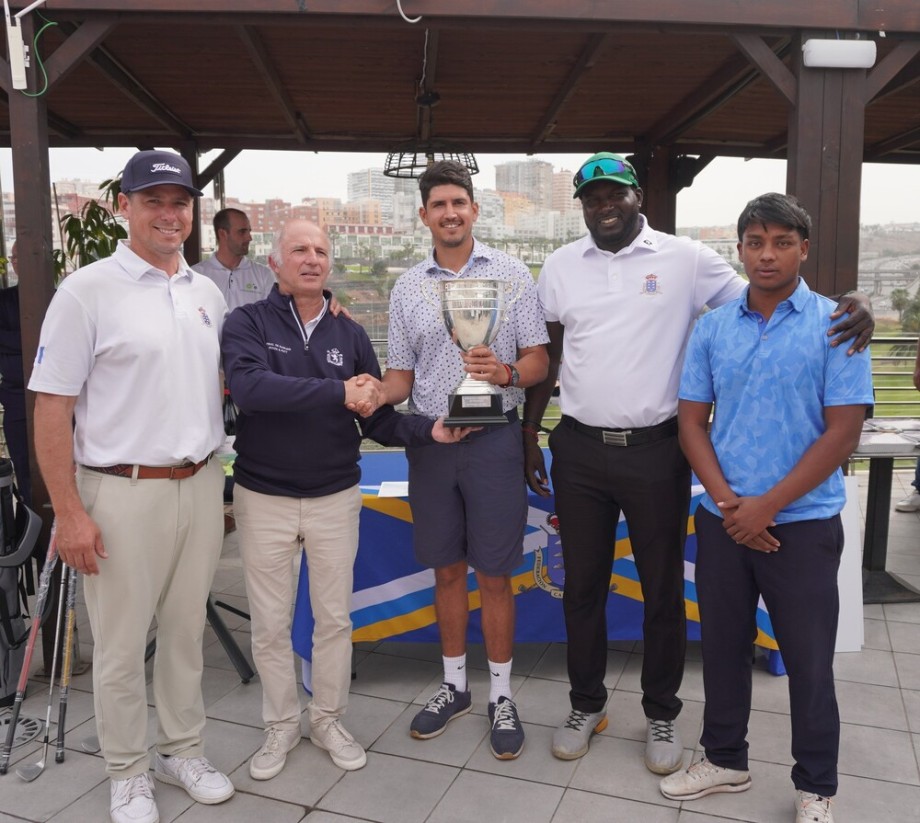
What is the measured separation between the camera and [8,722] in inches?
110

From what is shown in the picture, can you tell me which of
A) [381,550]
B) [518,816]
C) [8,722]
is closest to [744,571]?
[518,816]

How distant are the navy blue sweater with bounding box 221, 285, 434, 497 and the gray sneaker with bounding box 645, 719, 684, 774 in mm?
1230

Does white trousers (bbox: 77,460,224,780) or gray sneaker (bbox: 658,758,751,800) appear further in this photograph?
gray sneaker (bbox: 658,758,751,800)

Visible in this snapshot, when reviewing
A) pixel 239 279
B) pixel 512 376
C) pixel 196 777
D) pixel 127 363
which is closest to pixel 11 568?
pixel 196 777

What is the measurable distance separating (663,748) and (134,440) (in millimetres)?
1792

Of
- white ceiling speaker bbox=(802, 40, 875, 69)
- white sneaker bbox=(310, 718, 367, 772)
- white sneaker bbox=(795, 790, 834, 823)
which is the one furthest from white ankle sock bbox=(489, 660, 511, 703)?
white ceiling speaker bbox=(802, 40, 875, 69)

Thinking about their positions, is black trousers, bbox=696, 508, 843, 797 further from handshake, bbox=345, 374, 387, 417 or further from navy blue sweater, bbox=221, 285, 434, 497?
navy blue sweater, bbox=221, 285, 434, 497

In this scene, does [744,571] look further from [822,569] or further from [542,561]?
[542,561]

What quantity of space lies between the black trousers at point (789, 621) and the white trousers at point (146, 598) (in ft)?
4.64

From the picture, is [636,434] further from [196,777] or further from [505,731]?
[196,777]

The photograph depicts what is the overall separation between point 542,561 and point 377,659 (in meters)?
0.83

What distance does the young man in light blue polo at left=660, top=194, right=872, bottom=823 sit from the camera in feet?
6.53

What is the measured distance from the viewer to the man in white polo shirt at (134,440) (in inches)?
82.3

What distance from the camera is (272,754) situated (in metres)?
2.49
